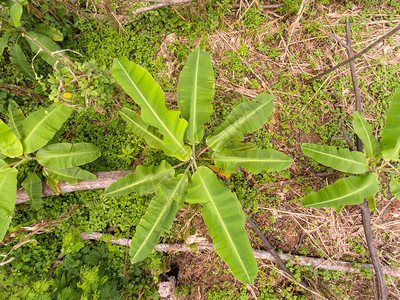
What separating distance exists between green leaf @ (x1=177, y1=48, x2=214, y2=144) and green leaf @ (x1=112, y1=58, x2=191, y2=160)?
0.87ft

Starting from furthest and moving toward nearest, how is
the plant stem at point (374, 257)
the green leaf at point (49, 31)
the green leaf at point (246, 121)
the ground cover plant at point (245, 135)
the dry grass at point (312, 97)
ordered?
the dry grass at point (312, 97), the ground cover plant at point (245, 135), the green leaf at point (49, 31), the plant stem at point (374, 257), the green leaf at point (246, 121)

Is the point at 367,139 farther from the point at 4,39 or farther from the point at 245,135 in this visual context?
the point at 4,39

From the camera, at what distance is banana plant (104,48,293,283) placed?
2508 millimetres

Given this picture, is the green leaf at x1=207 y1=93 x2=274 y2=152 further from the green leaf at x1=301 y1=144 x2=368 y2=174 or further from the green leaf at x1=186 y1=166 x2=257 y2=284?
the green leaf at x1=301 y1=144 x2=368 y2=174

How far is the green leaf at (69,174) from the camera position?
3.30 m

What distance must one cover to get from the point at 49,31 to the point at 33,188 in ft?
8.42

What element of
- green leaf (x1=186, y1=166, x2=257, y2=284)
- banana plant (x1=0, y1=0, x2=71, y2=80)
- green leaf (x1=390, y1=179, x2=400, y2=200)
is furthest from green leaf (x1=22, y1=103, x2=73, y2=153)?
green leaf (x1=390, y1=179, x2=400, y2=200)

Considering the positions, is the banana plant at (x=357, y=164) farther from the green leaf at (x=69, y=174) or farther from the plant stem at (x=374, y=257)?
the green leaf at (x=69, y=174)

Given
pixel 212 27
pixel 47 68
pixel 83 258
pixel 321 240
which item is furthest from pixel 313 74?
pixel 83 258

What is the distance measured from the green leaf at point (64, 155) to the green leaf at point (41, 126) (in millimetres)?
189

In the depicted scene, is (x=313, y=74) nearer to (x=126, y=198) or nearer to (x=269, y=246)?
(x=269, y=246)

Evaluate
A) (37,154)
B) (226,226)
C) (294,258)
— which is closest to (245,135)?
(226,226)

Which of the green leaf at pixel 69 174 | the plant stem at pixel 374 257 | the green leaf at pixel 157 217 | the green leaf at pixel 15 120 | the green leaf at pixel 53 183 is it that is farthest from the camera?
the plant stem at pixel 374 257

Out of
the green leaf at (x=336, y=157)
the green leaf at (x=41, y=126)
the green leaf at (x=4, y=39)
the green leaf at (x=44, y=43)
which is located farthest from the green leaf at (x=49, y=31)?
the green leaf at (x=336, y=157)
